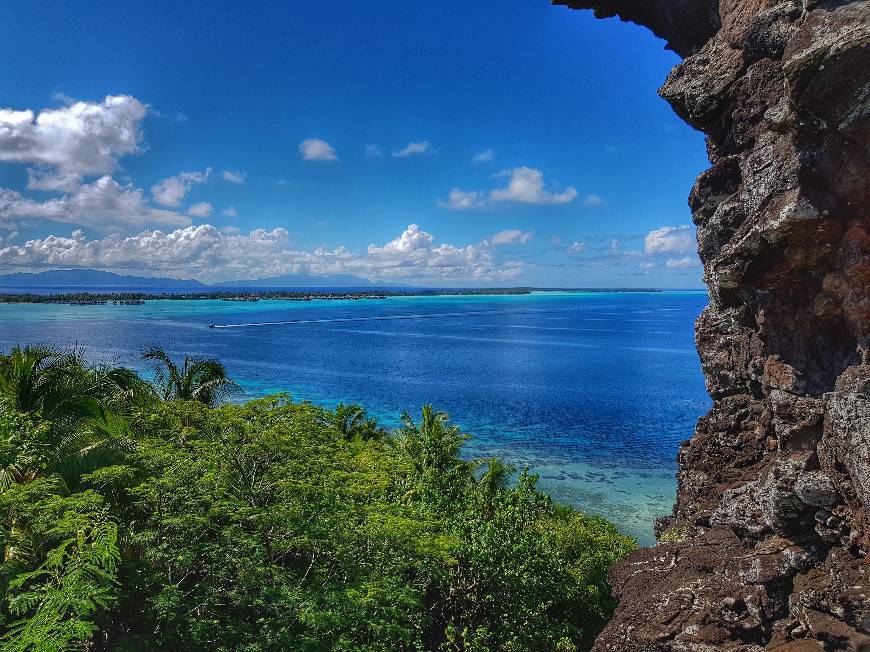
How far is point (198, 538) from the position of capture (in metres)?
12.5

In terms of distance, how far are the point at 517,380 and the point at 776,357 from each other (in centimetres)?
6271

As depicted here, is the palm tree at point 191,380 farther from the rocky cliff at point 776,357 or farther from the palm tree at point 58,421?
the rocky cliff at point 776,357

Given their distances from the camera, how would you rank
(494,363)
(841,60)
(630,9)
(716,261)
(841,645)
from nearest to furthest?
(841,645) → (841,60) → (716,261) → (630,9) → (494,363)

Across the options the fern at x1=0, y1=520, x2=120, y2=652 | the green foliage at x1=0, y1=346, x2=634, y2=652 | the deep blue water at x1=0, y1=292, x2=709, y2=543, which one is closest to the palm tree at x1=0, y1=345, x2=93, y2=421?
Answer: the green foliage at x1=0, y1=346, x2=634, y2=652

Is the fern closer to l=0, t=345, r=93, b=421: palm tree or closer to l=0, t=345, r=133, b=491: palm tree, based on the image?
l=0, t=345, r=133, b=491: palm tree

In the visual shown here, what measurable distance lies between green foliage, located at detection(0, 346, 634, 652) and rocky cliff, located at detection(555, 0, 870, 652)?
11.4 feet

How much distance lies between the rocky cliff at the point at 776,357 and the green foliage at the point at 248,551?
347 centimetres

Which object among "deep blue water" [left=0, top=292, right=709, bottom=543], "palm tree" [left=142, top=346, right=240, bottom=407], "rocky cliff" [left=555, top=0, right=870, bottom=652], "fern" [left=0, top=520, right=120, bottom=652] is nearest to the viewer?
"fern" [left=0, top=520, right=120, bottom=652]

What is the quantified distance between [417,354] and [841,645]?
312 feet

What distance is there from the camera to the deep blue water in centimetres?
4278


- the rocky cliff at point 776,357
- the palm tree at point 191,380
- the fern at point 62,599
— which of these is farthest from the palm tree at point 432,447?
the fern at point 62,599

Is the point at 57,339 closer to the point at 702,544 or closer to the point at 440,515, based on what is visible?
the point at 440,515

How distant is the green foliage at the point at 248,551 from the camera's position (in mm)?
10094

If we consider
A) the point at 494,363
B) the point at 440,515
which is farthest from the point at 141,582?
the point at 494,363
